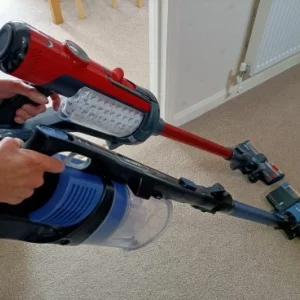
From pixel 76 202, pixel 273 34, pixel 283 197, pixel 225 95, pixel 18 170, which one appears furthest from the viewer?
pixel 225 95

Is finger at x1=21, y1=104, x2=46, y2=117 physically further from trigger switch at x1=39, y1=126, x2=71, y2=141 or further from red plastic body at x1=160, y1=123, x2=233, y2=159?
red plastic body at x1=160, y1=123, x2=233, y2=159

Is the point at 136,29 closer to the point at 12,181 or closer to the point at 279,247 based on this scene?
the point at 279,247

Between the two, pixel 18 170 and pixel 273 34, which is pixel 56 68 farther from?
pixel 273 34

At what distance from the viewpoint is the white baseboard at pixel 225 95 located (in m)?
1.68

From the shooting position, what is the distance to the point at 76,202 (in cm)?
60

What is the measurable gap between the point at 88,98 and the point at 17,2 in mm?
2066

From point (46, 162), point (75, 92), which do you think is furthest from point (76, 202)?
point (75, 92)

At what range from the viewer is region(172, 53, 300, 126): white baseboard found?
66.2 inches

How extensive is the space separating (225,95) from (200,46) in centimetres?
42

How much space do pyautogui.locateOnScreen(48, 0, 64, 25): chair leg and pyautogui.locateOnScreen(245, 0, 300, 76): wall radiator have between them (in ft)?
4.19

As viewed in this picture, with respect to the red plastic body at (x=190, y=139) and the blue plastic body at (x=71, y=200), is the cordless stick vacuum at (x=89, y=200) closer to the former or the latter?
the blue plastic body at (x=71, y=200)

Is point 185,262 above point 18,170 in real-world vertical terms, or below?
below

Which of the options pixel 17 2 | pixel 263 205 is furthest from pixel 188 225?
pixel 17 2

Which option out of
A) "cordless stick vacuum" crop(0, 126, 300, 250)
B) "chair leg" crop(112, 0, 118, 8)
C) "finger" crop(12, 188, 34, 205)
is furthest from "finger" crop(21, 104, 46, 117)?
"chair leg" crop(112, 0, 118, 8)
